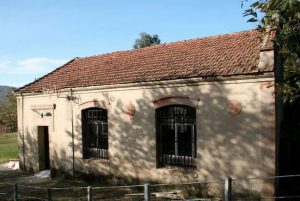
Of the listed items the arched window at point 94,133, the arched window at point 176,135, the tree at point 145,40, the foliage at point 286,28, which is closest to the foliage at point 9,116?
the tree at point 145,40

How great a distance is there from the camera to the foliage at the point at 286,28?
297 inches

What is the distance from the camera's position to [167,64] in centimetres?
1491

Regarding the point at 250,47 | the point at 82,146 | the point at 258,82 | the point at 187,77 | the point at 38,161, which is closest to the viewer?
the point at 258,82

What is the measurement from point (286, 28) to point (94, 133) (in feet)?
33.7

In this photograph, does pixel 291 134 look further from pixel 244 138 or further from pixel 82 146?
pixel 82 146

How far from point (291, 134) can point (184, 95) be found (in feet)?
13.7

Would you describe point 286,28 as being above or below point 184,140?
above

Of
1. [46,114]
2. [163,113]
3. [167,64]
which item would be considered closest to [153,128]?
[163,113]

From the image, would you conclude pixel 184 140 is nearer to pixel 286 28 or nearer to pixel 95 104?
pixel 95 104

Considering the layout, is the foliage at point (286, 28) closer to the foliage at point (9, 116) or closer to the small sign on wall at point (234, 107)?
the small sign on wall at point (234, 107)

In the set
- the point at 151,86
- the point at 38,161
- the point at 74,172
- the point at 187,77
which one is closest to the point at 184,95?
the point at 187,77

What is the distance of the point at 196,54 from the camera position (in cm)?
1498

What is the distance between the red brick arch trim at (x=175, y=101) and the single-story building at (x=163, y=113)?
3cm

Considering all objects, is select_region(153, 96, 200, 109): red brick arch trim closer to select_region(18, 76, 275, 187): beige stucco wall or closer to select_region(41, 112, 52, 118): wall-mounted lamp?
select_region(18, 76, 275, 187): beige stucco wall
